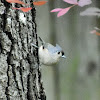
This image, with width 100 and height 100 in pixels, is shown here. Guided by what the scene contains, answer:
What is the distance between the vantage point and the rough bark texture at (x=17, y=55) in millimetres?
1377

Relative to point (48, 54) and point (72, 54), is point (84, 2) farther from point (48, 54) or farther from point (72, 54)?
point (72, 54)

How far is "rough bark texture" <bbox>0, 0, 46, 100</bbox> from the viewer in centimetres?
138

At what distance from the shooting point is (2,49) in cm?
137

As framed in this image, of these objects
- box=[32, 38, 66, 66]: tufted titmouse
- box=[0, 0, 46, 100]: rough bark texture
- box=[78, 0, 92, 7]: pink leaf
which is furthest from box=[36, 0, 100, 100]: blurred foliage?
box=[78, 0, 92, 7]: pink leaf

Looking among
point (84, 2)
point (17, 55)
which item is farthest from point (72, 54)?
point (84, 2)

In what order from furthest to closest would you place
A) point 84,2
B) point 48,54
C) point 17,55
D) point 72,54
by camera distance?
point 72,54, point 48,54, point 17,55, point 84,2

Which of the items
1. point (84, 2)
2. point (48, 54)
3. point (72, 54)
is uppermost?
point (84, 2)

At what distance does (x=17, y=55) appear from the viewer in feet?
4.68

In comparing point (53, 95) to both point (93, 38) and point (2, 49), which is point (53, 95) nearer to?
point (93, 38)

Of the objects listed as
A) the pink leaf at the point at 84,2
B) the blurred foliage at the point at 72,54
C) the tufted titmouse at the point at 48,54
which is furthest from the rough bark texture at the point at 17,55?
the blurred foliage at the point at 72,54

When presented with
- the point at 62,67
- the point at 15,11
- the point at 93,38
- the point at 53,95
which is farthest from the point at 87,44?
the point at 15,11

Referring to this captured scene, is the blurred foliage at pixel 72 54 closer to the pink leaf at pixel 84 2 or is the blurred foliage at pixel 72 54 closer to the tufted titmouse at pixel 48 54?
the tufted titmouse at pixel 48 54

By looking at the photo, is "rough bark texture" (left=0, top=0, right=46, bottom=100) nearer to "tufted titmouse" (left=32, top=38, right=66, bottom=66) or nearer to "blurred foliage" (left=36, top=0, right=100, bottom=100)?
"tufted titmouse" (left=32, top=38, right=66, bottom=66)

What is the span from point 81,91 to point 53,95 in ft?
0.81
